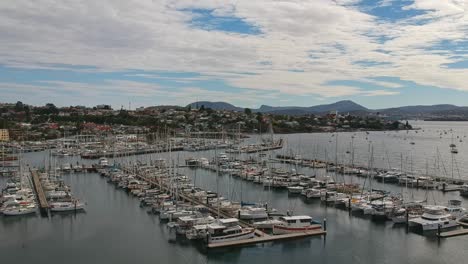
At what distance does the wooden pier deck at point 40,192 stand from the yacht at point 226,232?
10.9 m

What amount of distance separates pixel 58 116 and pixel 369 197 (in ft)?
291

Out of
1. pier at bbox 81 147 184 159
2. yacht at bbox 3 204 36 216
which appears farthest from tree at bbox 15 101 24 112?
yacht at bbox 3 204 36 216

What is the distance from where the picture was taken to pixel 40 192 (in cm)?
2794

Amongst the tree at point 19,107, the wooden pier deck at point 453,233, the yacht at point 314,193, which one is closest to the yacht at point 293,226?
the wooden pier deck at point 453,233

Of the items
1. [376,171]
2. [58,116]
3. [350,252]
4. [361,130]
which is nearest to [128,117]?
[58,116]

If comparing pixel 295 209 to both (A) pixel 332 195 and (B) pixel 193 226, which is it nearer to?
(A) pixel 332 195

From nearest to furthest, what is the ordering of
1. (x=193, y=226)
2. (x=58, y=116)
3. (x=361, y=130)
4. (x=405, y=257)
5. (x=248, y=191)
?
(x=405, y=257), (x=193, y=226), (x=248, y=191), (x=58, y=116), (x=361, y=130)

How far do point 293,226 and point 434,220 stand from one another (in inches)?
259

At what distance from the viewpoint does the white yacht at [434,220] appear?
19.9 metres

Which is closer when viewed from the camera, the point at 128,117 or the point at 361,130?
the point at 128,117

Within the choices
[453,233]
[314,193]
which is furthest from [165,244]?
[453,233]

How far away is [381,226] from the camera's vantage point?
69.7ft

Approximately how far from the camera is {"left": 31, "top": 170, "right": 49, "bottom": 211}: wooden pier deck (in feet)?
79.6

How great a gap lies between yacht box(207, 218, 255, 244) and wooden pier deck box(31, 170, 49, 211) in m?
10.9
